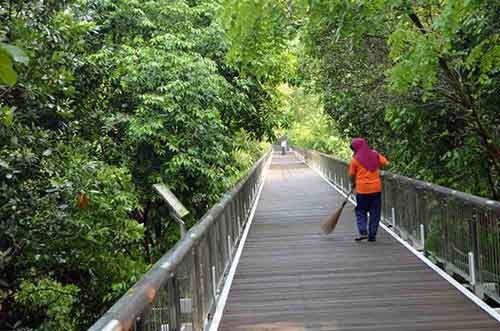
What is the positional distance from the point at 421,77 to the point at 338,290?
2447mm

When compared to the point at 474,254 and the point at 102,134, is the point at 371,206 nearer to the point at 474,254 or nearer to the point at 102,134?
the point at 474,254

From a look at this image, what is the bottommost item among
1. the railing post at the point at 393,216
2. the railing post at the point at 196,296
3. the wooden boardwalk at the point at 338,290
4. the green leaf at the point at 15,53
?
the wooden boardwalk at the point at 338,290

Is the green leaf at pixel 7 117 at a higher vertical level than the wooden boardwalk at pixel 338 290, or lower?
higher

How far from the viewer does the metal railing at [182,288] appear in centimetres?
288

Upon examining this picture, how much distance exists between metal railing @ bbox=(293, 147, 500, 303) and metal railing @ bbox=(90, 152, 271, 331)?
264 cm

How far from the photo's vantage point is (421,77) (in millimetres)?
6957

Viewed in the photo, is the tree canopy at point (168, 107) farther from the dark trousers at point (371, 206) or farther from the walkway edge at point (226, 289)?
the walkway edge at point (226, 289)

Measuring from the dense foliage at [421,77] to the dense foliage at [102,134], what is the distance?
50.3 inches

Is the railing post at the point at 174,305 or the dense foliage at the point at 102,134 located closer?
the railing post at the point at 174,305

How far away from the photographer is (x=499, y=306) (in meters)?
6.30

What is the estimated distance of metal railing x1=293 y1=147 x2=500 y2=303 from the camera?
623 centimetres

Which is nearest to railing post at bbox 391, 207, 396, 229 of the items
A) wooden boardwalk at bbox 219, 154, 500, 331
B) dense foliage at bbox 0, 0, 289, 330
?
wooden boardwalk at bbox 219, 154, 500, 331

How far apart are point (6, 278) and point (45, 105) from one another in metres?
2.33

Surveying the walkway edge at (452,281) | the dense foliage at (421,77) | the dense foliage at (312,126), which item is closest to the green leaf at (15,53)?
the dense foliage at (421,77)
